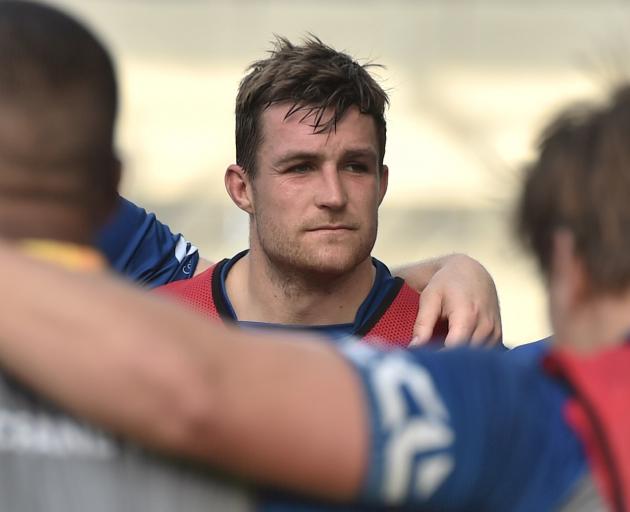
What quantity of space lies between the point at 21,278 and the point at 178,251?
256 cm

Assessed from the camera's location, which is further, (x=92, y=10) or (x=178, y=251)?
(x=92, y=10)

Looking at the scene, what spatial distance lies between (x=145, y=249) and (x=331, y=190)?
627 millimetres

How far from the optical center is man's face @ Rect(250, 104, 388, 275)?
11.6ft

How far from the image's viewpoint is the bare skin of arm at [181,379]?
4.19 ft

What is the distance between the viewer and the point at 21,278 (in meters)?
1.30

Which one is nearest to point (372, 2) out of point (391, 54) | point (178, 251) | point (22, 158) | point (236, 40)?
point (391, 54)

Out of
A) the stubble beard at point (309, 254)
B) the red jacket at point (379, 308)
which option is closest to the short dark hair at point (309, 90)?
the stubble beard at point (309, 254)

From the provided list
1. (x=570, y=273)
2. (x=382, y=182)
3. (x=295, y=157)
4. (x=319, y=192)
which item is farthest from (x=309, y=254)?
(x=570, y=273)

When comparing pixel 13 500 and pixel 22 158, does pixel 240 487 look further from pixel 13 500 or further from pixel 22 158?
pixel 22 158

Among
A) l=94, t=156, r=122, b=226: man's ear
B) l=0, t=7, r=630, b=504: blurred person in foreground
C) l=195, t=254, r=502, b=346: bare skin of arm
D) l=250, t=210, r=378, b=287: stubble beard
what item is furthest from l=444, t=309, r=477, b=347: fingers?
l=94, t=156, r=122, b=226: man's ear

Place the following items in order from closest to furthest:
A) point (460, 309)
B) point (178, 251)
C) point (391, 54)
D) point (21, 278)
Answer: point (21, 278)
point (460, 309)
point (178, 251)
point (391, 54)

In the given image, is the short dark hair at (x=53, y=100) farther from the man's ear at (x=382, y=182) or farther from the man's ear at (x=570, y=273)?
the man's ear at (x=382, y=182)

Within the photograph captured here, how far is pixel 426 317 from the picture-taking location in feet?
10.6

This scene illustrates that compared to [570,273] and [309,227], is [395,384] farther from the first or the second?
[309,227]
